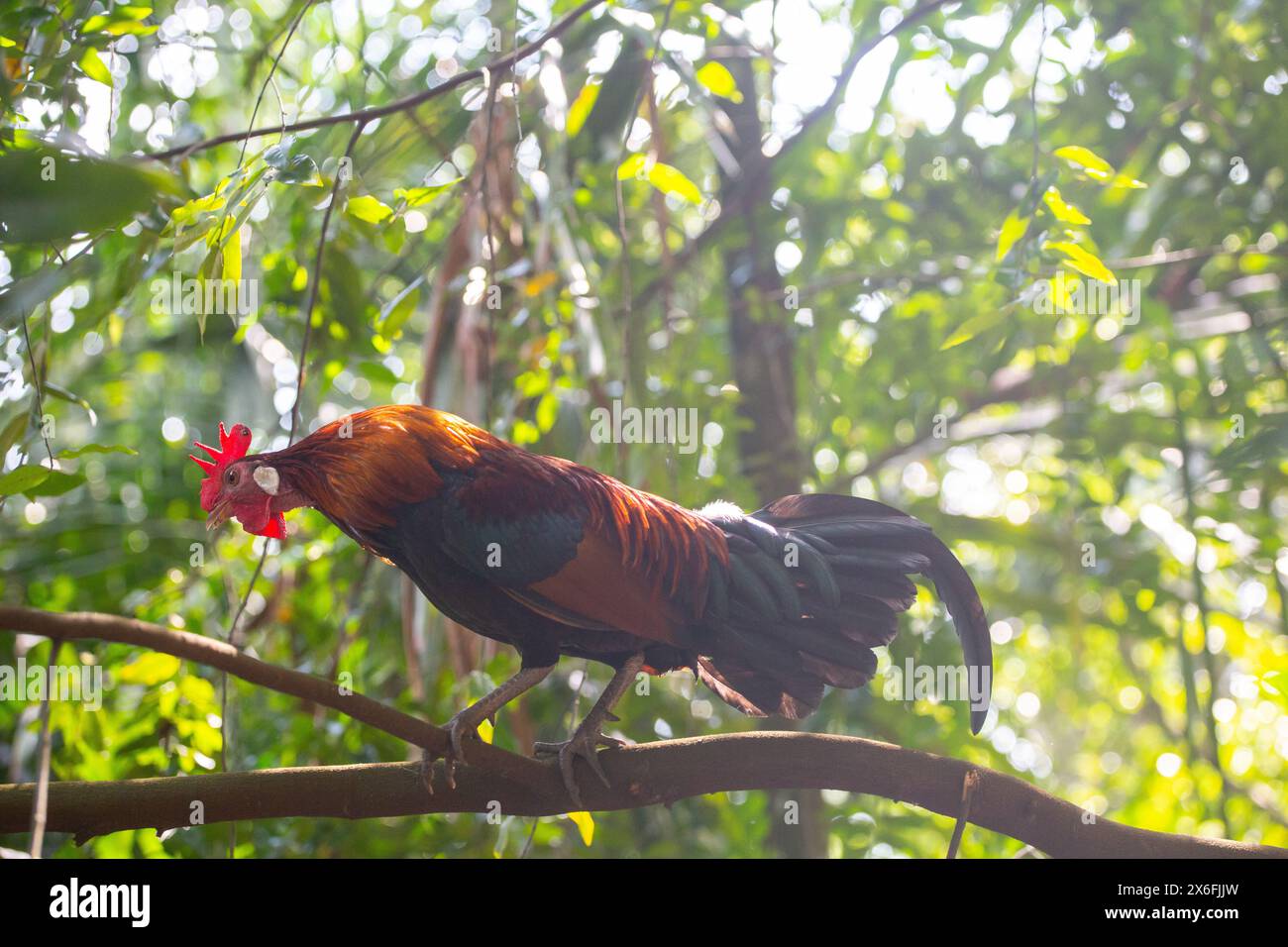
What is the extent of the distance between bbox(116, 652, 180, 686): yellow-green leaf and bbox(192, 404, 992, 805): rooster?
0.65 metres

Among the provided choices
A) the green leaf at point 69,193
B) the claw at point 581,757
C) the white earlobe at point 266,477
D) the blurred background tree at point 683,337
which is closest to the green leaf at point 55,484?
the blurred background tree at point 683,337

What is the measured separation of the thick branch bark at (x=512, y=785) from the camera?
104cm

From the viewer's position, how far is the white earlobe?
1.05 metres

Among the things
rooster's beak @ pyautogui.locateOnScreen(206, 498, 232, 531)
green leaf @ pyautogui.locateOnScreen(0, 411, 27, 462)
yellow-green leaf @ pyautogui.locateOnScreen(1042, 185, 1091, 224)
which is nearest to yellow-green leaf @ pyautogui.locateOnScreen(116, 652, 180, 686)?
green leaf @ pyautogui.locateOnScreen(0, 411, 27, 462)

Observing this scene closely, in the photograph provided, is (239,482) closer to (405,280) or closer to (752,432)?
(405,280)

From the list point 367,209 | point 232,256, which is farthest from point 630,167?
point 232,256

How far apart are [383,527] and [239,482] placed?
0.15 m

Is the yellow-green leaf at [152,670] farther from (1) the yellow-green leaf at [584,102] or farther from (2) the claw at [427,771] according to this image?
(1) the yellow-green leaf at [584,102]

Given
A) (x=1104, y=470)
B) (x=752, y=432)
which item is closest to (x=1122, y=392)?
(x=1104, y=470)

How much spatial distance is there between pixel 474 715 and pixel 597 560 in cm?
21

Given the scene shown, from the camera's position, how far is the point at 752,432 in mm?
2293

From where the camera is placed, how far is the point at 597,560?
3.78 ft

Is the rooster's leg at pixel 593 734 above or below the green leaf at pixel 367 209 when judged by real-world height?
below

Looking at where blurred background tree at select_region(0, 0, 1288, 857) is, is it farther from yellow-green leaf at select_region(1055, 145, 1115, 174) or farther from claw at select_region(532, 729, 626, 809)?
claw at select_region(532, 729, 626, 809)
